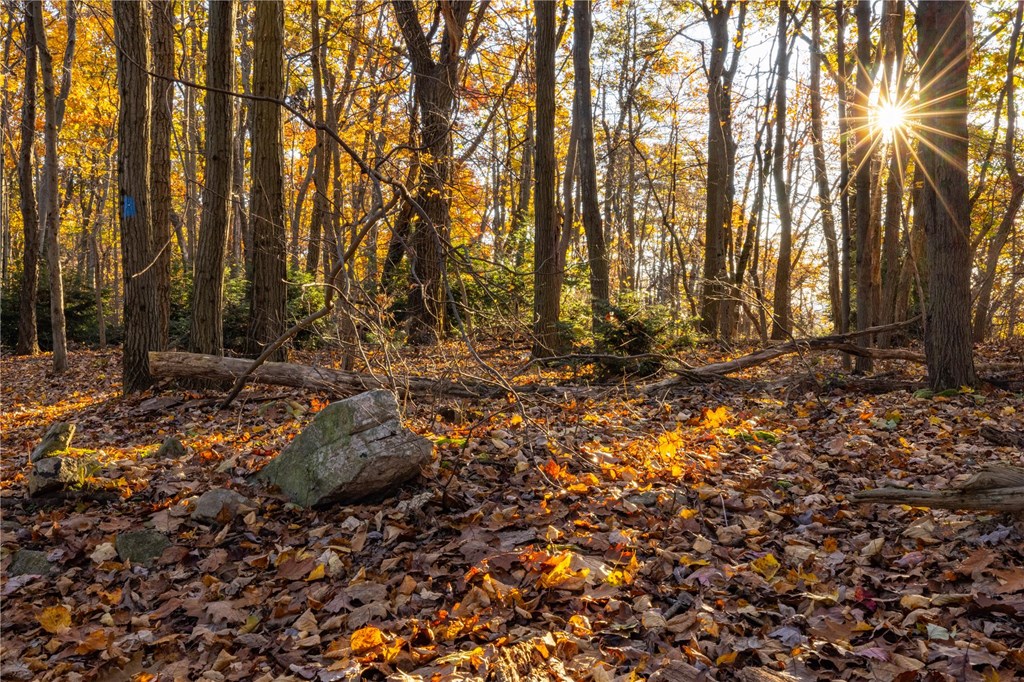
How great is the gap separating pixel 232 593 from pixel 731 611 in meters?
2.80

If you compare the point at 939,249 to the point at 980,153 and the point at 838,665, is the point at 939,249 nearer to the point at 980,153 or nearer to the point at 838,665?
the point at 838,665

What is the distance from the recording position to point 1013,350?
1058 centimetres

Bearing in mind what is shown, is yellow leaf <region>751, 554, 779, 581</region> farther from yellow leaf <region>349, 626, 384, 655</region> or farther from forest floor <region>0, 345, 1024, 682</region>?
yellow leaf <region>349, 626, 384, 655</region>

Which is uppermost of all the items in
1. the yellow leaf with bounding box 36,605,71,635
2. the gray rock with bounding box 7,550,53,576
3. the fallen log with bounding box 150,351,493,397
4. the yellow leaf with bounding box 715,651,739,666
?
the fallen log with bounding box 150,351,493,397

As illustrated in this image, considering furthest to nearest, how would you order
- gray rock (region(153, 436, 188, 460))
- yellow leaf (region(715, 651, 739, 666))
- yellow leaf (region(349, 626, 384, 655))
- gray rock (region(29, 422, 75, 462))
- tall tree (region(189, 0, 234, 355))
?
tall tree (region(189, 0, 234, 355)) < gray rock (region(153, 436, 188, 460)) < gray rock (region(29, 422, 75, 462)) < yellow leaf (region(349, 626, 384, 655)) < yellow leaf (region(715, 651, 739, 666))

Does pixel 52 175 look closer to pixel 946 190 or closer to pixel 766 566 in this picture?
pixel 766 566

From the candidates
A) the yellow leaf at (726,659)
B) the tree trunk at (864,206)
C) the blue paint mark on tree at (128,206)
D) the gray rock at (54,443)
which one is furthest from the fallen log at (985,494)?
the blue paint mark on tree at (128,206)

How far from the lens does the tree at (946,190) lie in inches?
263

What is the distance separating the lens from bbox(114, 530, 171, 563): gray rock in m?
4.20

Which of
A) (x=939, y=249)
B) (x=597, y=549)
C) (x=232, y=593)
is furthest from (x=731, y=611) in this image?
(x=939, y=249)

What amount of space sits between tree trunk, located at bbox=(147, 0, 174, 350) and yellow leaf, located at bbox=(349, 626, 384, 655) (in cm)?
688

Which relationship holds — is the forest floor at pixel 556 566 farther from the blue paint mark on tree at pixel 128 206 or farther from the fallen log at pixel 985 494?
the blue paint mark on tree at pixel 128 206

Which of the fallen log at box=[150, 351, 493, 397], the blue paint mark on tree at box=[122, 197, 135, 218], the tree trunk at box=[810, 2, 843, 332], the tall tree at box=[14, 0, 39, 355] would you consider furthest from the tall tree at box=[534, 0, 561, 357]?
the tall tree at box=[14, 0, 39, 355]

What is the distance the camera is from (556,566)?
346 centimetres
